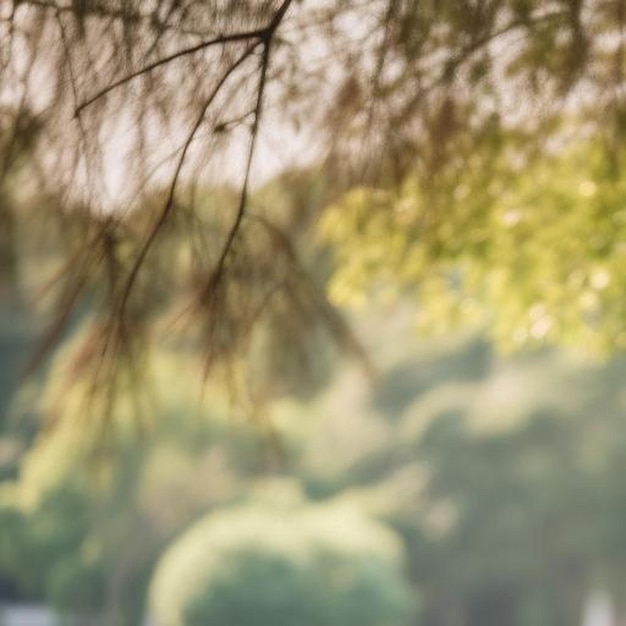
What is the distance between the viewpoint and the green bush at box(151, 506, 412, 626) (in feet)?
63.4

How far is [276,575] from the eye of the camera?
768 inches

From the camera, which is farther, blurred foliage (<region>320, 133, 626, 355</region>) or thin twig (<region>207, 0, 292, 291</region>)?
blurred foliage (<region>320, 133, 626, 355</region>)

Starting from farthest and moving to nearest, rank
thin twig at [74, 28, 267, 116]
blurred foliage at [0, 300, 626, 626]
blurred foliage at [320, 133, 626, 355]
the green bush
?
blurred foliage at [0, 300, 626, 626] < the green bush < blurred foliage at [320, 133, 626, 355] < thin twig at [74, 28, 267, 116]

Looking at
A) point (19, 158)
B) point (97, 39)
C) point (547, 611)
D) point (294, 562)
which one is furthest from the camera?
point (547, 611)

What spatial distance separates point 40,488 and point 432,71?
59.7 ft

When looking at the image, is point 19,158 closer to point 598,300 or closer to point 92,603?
point 598,300

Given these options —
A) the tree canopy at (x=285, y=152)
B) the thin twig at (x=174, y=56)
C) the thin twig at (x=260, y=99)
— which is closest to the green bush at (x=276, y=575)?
the tree canopy at (x=285, y=152)

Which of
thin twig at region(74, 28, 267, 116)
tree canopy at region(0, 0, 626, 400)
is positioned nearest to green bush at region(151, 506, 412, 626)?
tree canopy at region(0, 0, 626, 400)

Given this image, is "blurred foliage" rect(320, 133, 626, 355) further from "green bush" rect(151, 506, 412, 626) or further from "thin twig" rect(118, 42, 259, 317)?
"green bush" rect(151, 506, 412, 626)

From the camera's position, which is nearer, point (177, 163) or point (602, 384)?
point (177, 163)

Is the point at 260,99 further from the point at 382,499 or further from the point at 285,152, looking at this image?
the point at 382,499

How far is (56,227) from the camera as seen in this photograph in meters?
3.62

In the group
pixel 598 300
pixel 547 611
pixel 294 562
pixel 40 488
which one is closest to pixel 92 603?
pixel 40 488

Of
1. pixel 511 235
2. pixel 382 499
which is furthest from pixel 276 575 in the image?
pixel 511 235
